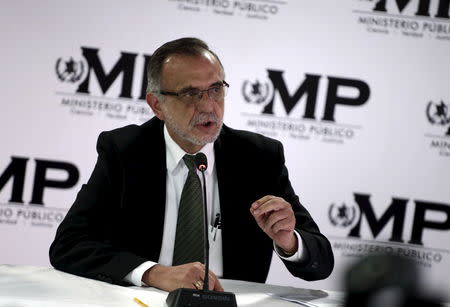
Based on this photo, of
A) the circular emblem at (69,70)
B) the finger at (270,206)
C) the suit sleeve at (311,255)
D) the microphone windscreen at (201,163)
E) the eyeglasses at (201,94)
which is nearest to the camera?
the microphone windscreen at (201,163)

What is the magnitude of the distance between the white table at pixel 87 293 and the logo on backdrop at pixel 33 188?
2376 mm

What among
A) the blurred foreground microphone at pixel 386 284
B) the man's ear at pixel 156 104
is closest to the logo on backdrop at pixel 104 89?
the man's ear at pixel 156 104

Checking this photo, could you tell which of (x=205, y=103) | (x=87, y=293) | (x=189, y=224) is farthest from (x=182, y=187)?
(x=87, y=293)

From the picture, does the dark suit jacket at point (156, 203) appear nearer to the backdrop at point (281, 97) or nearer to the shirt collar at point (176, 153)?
the shirt collar at point (176, 153)

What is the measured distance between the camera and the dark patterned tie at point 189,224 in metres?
2.32

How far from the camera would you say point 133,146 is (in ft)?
8.21

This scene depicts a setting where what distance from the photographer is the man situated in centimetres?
232

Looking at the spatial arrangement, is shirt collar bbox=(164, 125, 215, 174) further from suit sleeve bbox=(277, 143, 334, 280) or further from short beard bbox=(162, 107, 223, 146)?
suit sleeve bbox=(277, 143, 334, 280)

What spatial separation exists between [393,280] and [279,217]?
148 cm

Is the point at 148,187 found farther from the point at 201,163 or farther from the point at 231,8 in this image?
the point at 231,8

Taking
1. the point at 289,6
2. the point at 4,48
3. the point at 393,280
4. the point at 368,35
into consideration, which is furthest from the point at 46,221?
the point at 393,280

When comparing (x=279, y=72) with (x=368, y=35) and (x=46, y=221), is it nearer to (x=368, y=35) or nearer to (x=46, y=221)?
(x=368, y=35)

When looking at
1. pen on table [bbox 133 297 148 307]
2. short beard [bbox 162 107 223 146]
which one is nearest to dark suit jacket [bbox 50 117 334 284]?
short beard [bbox 162 107 223 146]

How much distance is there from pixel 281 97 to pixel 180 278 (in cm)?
267
